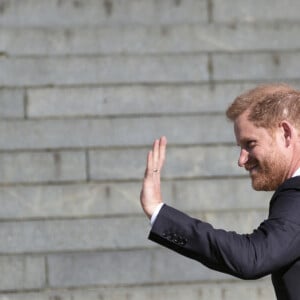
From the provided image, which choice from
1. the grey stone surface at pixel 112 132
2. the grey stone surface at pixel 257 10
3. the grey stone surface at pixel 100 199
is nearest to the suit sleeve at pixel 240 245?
the grey stone surface at pixel 100 199

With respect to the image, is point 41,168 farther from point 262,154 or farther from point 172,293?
point 262,154

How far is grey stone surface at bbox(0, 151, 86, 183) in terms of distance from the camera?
6574 millimetres

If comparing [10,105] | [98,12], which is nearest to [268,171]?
[10,105]

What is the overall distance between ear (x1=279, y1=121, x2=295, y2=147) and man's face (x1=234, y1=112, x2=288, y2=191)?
0.01m

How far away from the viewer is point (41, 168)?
657 cm

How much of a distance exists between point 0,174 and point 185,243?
3.71m

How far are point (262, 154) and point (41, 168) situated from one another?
11.8ft

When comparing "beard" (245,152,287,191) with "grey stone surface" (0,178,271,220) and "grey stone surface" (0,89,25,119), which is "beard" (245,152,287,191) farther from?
"grey stone surface" (0,89,25,119)

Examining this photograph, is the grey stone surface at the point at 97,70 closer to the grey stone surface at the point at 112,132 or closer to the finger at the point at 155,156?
the grey stone surface at the point at 112,132

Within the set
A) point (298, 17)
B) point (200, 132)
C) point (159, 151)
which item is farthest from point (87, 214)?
point (159, 151)

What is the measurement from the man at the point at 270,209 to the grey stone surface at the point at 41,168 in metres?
3.44

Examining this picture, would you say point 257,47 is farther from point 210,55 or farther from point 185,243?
point 185,243

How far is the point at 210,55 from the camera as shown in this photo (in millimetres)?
6961

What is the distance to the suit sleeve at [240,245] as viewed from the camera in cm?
288
